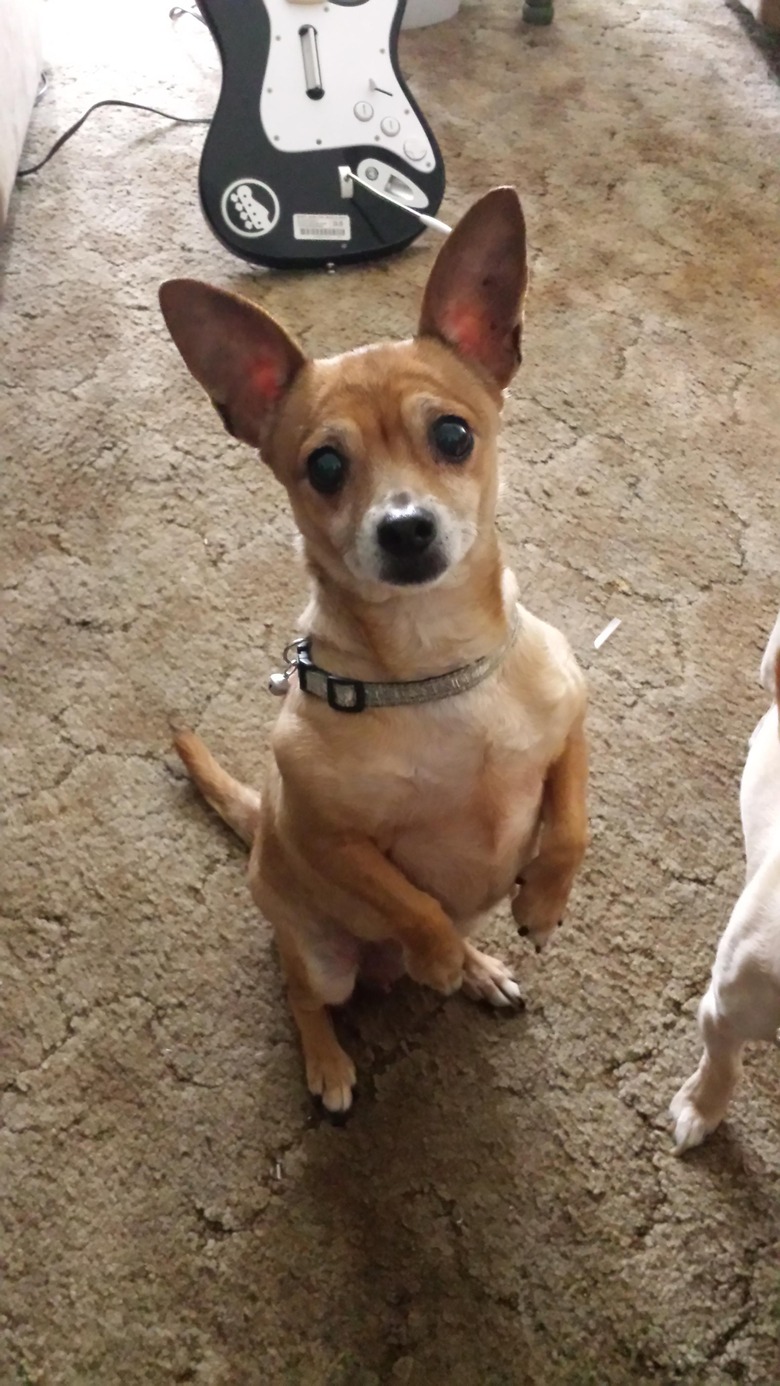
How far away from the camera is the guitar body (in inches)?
92.1

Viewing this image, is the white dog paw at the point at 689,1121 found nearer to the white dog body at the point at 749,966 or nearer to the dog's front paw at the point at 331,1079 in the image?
the white dog body at the point at 749,966

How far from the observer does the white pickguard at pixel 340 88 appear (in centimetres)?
236

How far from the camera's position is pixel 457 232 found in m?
1.07

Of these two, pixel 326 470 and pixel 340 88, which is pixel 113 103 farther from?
pixel 326 470

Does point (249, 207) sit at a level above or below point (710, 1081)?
above

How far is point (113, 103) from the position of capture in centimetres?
278

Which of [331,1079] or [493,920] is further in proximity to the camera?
[493,920]

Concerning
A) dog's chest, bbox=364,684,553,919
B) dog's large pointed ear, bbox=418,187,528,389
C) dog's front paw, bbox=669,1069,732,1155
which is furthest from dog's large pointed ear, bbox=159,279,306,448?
dog's front paw, bbox=669,1069,732,1155

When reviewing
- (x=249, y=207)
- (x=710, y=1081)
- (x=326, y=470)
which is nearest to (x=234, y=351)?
Answer: (x=326, y=470)

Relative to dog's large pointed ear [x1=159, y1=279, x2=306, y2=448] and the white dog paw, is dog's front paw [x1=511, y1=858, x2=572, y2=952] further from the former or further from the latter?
dog's large pointed ear [x1=159, y1=279, x2=306, y2=448]

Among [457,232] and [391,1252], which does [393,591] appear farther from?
→ [391,1252]

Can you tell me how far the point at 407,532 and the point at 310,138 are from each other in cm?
173

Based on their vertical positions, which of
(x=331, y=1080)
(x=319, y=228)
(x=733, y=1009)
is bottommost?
(x=331, y=1080)

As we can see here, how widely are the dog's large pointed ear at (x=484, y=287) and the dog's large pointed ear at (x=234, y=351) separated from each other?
161 mm
